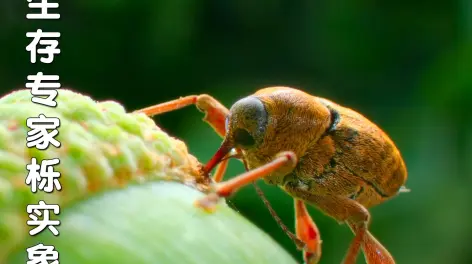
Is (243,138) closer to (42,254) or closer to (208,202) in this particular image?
(208,202)

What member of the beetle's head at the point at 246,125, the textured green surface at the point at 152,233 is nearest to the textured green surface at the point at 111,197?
the textured green surface at the point at 152,233

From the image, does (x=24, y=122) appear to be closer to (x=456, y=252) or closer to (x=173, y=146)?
(x=173, y=146)

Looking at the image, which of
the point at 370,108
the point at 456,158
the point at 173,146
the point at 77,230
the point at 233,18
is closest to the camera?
the point at 77,230

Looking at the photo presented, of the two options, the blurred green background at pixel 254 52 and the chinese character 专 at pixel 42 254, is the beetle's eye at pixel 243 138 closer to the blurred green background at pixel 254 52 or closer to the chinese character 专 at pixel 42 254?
the chinese character 专 at pixel 42 254

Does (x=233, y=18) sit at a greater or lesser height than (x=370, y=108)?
greater

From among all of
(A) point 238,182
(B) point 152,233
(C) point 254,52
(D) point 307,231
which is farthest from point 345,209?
(C) point 254,52

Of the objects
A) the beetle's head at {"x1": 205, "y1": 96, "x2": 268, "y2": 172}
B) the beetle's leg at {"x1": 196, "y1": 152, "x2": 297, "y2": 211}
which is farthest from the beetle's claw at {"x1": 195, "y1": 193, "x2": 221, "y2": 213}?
the beetle's head at {"x1": 205, "y1": 96, "x2": 268, "y2": 172}

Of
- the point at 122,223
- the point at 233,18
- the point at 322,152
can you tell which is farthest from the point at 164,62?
the point at 122,223
